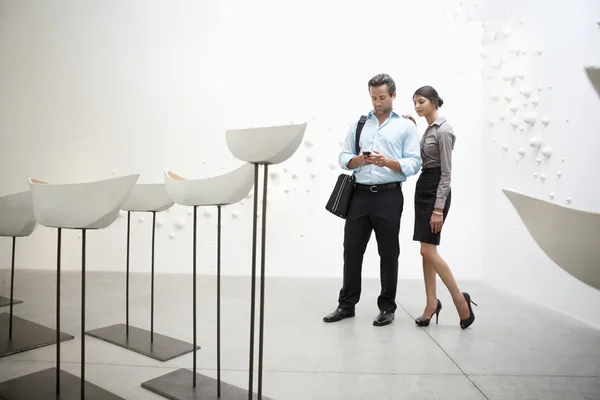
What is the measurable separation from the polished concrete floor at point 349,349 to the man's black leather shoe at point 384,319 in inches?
1.7

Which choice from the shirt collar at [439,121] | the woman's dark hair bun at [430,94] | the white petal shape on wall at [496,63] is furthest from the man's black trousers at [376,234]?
the white petal shape on wall at [496,63]

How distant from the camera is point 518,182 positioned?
12.0ft

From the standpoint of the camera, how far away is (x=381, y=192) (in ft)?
9.00

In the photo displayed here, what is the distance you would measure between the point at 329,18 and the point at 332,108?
33.5 inches

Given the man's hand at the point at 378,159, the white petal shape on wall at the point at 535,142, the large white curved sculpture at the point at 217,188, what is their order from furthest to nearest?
the white petal shape on wall at the point at 535,142 → the man's hand at the point at 378,159 → the large white curved sculpture at the point at 217,188

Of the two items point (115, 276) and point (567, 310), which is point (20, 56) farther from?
point (567, 310)

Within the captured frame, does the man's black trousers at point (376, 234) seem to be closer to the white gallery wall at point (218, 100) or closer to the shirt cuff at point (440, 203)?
the shirt cuff at point (440, 203)

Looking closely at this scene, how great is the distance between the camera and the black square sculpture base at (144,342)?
85.0 inches

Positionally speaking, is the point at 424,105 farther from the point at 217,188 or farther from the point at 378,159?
the point at 217,188

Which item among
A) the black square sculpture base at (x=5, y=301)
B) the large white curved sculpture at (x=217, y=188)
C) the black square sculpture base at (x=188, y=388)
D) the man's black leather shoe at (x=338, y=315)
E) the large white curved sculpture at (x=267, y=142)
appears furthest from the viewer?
the black square sculpture base at (x=5, y=301)

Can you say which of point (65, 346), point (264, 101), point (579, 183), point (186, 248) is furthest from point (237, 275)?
point (579, 183)

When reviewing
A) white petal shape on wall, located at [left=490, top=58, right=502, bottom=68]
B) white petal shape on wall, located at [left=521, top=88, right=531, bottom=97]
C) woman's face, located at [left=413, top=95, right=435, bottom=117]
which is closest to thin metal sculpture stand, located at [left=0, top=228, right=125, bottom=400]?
woman's face, located at [left=413, top=95, right=435, bottom=117]

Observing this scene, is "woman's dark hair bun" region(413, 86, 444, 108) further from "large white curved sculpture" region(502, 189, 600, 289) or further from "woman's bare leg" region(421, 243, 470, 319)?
"large white curved sculpture" region(502, 189, 600, 289)

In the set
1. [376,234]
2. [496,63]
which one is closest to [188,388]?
[376,234]
